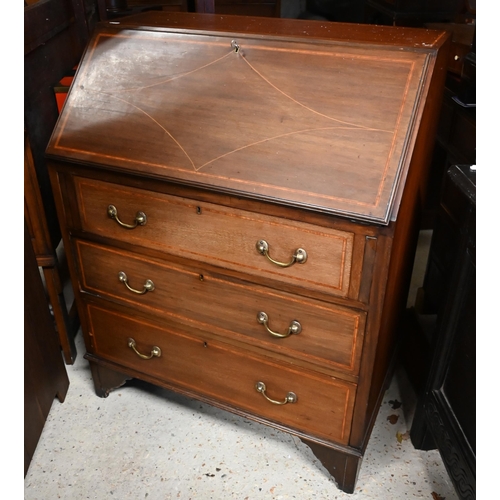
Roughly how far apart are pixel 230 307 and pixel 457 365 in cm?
64

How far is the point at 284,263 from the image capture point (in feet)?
4.28

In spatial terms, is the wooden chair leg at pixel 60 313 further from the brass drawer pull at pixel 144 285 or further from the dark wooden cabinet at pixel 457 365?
the dark wooden cabinet at pixel 457 365

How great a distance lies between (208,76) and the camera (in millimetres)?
1391

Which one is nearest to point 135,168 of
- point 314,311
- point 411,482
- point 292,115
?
point 292,115

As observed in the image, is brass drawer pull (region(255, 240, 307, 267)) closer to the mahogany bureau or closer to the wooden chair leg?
the mahogany bureau

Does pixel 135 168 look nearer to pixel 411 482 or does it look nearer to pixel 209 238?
pixel 209 238

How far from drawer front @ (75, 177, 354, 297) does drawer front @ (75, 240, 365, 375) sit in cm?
6

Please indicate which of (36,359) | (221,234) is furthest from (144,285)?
(36,359)

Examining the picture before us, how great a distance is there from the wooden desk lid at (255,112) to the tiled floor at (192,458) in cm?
95

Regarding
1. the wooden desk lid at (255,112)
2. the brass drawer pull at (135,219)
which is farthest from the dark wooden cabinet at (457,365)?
the brass drawer pull at (135,219)

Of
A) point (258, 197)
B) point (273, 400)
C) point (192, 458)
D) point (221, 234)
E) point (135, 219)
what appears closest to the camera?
point (258, 197)

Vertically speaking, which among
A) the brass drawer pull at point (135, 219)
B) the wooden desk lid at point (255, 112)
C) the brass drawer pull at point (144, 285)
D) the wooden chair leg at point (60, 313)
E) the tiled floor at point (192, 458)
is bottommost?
the tiled floor at point (192, 458)

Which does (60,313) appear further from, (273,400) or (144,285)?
(273,400)

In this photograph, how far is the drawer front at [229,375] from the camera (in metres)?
1.50
